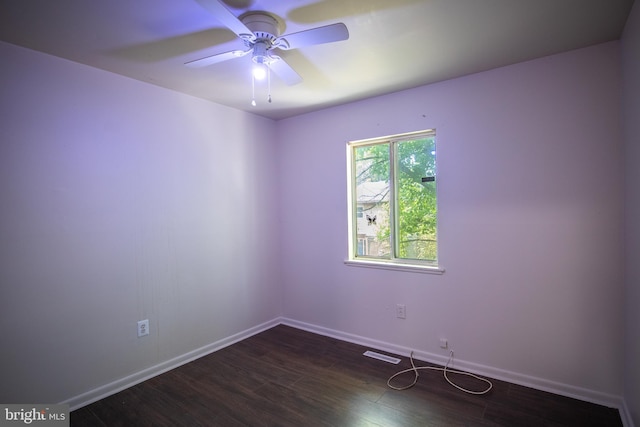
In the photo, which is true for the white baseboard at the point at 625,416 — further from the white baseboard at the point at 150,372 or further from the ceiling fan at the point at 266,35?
the white baseboard at the point at 150,372

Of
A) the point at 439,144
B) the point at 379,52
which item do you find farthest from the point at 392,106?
the point at 379,52

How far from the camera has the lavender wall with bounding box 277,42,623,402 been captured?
2041 millimetres

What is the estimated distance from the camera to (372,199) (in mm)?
3143

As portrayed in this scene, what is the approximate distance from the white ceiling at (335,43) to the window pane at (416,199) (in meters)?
0.62

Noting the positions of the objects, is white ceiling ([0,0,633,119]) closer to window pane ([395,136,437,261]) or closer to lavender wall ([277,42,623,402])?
lavender wall ([277,42,623,402])

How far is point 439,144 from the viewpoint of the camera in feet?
8.63

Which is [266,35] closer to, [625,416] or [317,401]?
[317,401]

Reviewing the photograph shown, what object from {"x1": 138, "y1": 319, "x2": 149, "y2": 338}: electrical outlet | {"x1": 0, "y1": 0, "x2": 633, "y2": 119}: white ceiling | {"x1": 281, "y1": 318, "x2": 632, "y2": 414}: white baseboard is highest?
{"x1": 0, "y1": 0, "x2": 633, "y2": 119}: white ceiling

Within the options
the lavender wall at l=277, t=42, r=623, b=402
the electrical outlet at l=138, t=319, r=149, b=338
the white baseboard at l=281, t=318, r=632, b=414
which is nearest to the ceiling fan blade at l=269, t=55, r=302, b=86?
the lavender wall at l=277, t=42, r=623, b=402

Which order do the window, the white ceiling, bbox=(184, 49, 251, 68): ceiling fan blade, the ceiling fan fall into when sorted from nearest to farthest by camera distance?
the ceiling fan
the white ceiling
bbox=(184, 49, 251, 68): ceiling fan blade
the window

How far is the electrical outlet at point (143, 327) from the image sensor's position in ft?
8.10

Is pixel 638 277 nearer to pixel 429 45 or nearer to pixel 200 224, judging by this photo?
pixel 429 45

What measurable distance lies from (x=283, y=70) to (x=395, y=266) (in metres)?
1.91

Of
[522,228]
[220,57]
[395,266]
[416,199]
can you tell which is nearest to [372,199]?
[416,199]
